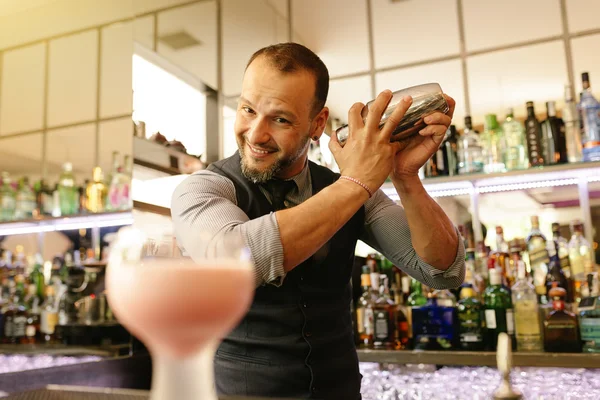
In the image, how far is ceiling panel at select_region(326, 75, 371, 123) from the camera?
3305 mm

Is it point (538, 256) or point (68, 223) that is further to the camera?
point (68, 223)

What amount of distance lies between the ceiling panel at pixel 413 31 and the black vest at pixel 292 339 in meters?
2.05

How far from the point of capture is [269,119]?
136 centimetres

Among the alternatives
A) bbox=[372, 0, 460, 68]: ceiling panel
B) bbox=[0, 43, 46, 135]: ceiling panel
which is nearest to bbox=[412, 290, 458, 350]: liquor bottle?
bbox=[372, 0, 460, 68]: ceiling panel

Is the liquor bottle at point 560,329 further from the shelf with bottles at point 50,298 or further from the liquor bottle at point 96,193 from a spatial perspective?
the liquor bottle at point 96,193

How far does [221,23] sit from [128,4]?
76 cm

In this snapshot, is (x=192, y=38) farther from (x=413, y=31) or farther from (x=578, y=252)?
(x=578, y=252)

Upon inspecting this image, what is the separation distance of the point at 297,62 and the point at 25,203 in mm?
3035

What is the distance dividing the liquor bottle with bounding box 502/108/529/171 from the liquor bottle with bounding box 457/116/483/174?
0.12m

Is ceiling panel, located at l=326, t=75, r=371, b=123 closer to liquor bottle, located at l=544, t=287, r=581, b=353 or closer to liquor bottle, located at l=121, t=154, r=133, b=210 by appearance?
liquor bottle, located at l=121, t=154, r=133, b=210

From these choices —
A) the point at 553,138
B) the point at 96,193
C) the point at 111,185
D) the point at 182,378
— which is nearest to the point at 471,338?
the point at 553,138

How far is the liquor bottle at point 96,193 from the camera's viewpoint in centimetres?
361

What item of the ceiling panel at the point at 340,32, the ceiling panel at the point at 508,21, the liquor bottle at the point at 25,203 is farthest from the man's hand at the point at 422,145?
the liquor bottle at the point at 25,203

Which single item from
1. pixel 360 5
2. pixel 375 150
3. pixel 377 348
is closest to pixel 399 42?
pixel 360 5
